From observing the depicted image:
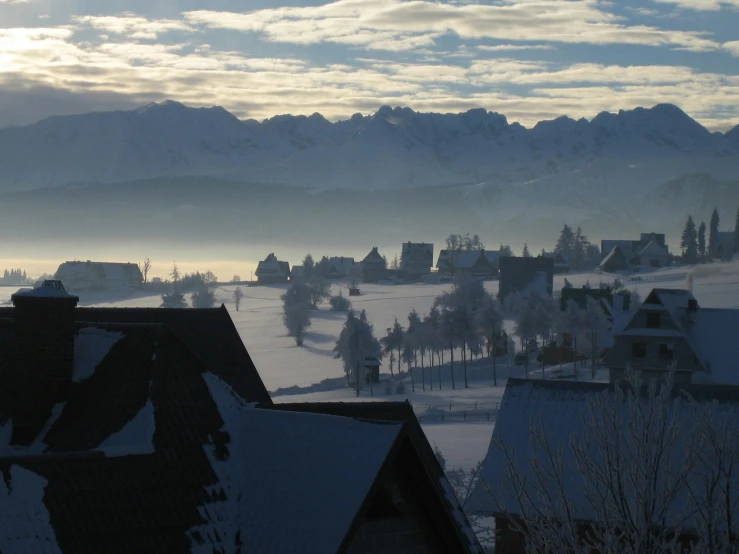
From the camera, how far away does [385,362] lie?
121 meters

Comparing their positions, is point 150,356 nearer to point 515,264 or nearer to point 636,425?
point 636,425

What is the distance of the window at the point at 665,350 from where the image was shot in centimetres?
5444

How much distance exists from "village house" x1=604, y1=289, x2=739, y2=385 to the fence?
27.2 ft

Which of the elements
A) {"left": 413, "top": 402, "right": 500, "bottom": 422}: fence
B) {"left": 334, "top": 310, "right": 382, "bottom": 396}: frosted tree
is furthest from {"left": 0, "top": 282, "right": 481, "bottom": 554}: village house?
{"left": 334, "top": 310, "right": 382, "bottom": 396}: frosted tree

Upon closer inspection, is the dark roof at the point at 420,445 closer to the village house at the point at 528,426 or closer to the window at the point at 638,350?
the village house at the point at 528,426

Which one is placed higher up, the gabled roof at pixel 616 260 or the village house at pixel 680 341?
the village house at pixel 680 341

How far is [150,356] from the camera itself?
12.4 meters

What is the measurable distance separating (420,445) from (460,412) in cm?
5112

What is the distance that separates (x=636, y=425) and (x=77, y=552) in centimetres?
599

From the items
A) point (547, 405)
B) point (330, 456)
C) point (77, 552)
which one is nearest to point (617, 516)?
point (330, 456)

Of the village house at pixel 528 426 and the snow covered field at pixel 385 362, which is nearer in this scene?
the village house at pixel 528 426

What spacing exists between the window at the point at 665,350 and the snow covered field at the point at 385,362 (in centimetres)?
940

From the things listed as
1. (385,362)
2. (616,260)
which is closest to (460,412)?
(385,362)

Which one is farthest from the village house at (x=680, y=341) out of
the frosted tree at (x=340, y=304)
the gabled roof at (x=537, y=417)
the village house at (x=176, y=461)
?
the frosted tree at (x=340, y=304)
